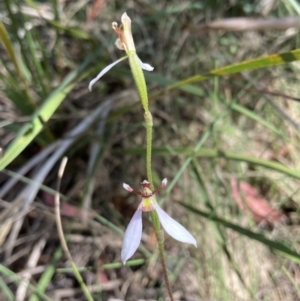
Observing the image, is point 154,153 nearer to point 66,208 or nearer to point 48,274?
point 66,208

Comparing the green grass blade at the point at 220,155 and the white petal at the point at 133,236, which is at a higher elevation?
the white petal at the point at 133,236

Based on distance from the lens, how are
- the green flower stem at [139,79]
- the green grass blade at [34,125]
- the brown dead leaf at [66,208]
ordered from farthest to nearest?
the brown dead leaf at [66,208] → the green grass blade at [34,125] → the green flower stem at [139,79]

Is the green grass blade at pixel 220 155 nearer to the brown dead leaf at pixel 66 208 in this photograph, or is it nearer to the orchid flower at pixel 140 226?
the brown dead leaf at pixel 66 208

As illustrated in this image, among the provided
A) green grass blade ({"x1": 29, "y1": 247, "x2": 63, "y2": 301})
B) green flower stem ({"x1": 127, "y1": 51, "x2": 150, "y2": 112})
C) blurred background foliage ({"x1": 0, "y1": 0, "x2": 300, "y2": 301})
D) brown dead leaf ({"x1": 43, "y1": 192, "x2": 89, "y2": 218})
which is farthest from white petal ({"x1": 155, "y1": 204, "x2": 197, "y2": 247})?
brown dead leaf ({"x1": 43, "y1": 192, "x2": 89, "y2": 218})

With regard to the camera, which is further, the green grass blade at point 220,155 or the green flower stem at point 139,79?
the green grass blade at point 220,155

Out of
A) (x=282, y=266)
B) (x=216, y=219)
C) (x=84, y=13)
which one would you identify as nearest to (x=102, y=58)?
(x=84, y=13)

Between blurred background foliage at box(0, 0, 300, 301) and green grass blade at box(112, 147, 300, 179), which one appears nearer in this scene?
green grass blade at box(112, 147, 300, 179)

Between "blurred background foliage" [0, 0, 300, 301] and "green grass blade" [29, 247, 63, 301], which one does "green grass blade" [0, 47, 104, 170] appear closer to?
"blurred background foliage" [0, 0, 300, 301]

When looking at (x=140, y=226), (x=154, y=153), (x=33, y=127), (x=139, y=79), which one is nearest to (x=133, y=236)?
(x=140, y=226)

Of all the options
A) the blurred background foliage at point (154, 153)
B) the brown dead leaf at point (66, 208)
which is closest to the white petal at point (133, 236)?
the blurred background foliage at point (154, 153)
